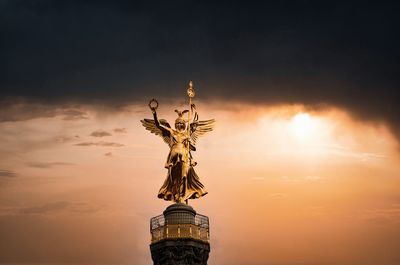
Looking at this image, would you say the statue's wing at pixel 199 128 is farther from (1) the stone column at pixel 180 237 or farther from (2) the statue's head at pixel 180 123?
(1) the stone column at pixel 180 237

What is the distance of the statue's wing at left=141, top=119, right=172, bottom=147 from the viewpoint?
93062mm

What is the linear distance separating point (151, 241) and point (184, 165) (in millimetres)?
8021

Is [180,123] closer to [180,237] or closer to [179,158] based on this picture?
[179,158]

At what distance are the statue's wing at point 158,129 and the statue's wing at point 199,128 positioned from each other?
2325mm

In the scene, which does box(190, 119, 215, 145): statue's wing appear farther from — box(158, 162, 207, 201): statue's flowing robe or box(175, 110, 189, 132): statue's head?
box(158, 162, 207, 201): statue's flowing robe

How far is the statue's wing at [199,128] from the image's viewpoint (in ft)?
309

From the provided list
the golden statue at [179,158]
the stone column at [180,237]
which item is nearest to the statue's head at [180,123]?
the golden statue at [179,158]

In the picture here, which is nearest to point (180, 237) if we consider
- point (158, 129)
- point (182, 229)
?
point (182, 229)

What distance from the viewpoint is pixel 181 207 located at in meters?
88.8

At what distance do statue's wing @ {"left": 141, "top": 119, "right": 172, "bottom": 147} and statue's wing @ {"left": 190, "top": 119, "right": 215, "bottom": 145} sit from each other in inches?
91.5

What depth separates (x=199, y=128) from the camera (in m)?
95.1

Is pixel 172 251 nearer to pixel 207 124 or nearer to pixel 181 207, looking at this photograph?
pixel 181 207

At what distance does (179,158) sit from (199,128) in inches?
190

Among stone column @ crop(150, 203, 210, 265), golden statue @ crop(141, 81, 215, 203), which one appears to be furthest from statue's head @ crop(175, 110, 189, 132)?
stone column @ crop(150, 203, 210, 265)
